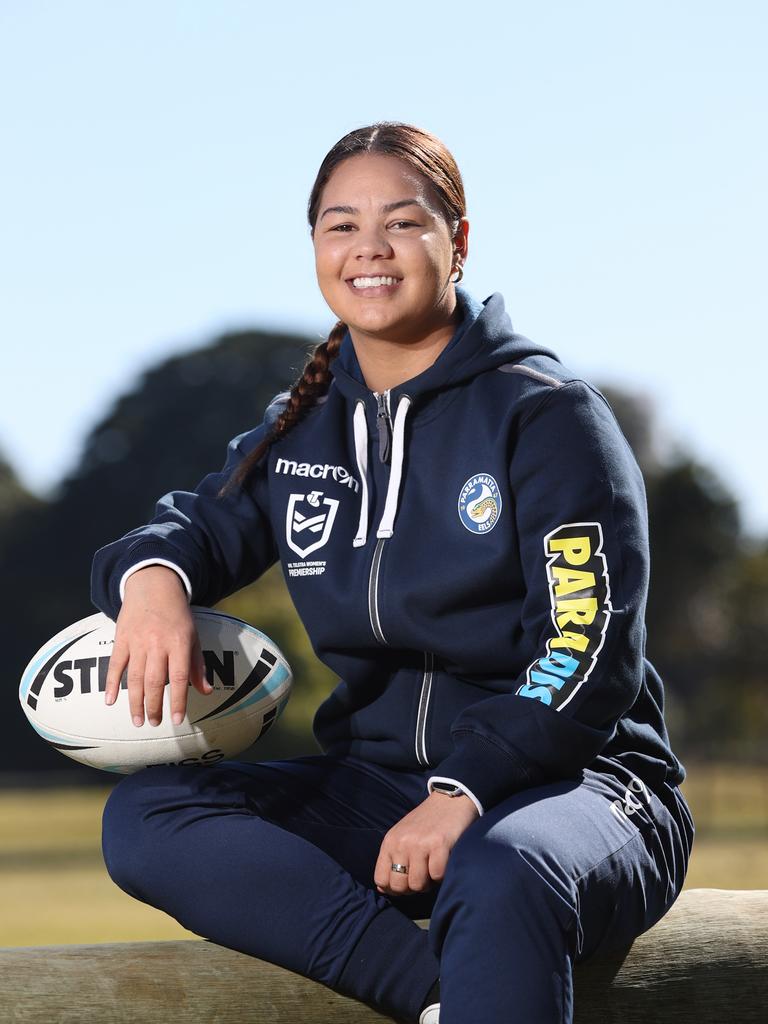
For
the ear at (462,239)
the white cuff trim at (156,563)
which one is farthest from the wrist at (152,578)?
the ear at (462,239)

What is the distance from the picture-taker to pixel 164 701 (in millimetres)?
3021

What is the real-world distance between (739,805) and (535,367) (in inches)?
1146

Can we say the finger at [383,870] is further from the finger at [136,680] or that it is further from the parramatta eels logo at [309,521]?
the parramatta eels logo at [309,521]

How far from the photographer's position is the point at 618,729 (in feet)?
9.61

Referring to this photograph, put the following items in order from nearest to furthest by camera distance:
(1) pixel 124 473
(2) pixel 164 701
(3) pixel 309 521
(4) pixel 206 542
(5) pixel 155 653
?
(5) pixel 155 653, (2) pixel 164 701, (3) pixel 309 521, (4) pixel 206 542, (1) pixel 124 473

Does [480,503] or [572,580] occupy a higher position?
[480,503]

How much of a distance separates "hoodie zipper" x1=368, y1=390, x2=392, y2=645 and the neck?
0.08m

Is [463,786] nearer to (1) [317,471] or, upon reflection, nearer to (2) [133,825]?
(2) [133,825]

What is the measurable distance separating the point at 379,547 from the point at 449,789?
24.5 inches

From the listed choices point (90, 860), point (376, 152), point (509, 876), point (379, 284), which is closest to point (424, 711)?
point (509, 876)

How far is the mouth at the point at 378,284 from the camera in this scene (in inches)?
122

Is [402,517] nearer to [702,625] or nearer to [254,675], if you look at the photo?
[254,675]

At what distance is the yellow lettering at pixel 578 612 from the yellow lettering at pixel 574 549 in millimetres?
75

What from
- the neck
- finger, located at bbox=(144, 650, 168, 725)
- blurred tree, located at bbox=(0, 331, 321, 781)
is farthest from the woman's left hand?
blurred tree, located at bbox=(0, 331, 321, 781)
